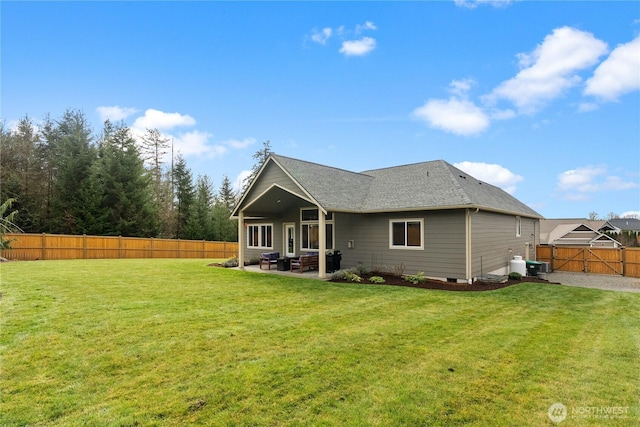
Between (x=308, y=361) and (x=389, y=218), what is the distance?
31.3 ft

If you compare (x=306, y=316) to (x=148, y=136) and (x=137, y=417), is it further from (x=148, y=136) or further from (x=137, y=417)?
(x=148, y=136)

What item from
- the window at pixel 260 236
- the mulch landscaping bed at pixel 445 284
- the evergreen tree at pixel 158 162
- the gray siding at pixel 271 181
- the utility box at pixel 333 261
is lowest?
the mulch landscaping bed at pixel 445 284

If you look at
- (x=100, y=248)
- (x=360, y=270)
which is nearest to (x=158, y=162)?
(x=100, y=248)

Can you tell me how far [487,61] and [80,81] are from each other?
18.4m

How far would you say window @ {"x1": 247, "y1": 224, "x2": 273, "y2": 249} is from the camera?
17.7 meters

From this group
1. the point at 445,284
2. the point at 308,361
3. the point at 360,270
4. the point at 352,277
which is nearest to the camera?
the point at 308,361

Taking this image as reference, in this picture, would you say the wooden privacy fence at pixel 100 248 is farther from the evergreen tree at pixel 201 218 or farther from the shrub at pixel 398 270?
the shrub at pixel 398 270

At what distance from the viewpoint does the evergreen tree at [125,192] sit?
24719mm

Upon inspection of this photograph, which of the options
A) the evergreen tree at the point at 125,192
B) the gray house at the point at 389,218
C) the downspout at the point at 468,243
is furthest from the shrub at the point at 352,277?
the evergreen tree at the point at 125,192

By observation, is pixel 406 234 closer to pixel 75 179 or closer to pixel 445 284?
pixel 445 284

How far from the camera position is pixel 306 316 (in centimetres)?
692

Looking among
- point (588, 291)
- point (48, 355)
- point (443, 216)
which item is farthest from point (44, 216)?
point (588, 291)

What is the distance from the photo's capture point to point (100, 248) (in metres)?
20.7

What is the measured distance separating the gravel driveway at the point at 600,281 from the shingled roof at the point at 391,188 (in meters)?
3.49
